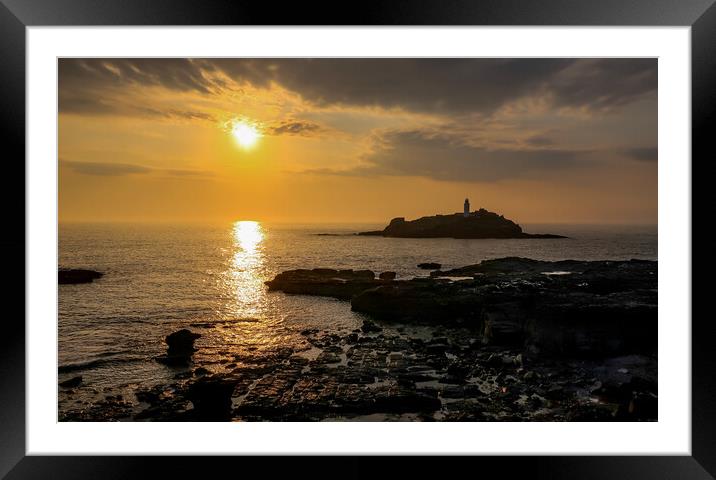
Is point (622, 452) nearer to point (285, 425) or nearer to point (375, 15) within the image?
point (285, 425)

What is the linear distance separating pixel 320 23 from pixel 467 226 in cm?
4894

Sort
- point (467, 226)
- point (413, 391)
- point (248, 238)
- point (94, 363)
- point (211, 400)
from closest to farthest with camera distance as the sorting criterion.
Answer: point (211, 400) < point (413, 391) < point (94, 363) < point (467, 226) < point (248, 238)

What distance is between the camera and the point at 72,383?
763 cm

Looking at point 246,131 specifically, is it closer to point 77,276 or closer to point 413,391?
point 77,276

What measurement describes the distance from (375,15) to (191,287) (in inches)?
844

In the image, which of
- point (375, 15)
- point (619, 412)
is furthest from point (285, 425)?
point (619, 412)

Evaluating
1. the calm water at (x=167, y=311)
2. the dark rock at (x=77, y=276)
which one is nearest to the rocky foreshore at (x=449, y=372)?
the calm water at (x=167, y=311)

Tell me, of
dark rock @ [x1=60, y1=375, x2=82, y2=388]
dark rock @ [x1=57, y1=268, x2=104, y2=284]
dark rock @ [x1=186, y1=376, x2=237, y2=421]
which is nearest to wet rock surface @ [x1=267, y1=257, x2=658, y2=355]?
dark rock @ [x1=186, y1=376, x2=237, y2=421]

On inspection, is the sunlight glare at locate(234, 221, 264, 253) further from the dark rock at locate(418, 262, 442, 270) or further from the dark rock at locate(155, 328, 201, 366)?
the dark rock at locate(155, 328, 201, 366)

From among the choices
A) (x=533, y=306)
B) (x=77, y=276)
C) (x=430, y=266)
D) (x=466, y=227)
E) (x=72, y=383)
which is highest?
(x=466, y=227)

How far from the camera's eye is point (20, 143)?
325 centimetres

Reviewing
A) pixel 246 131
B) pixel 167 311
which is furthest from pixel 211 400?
pixel 246 131

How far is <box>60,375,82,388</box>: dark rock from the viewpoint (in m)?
7.54

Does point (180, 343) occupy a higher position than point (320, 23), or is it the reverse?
point (320, 23)
